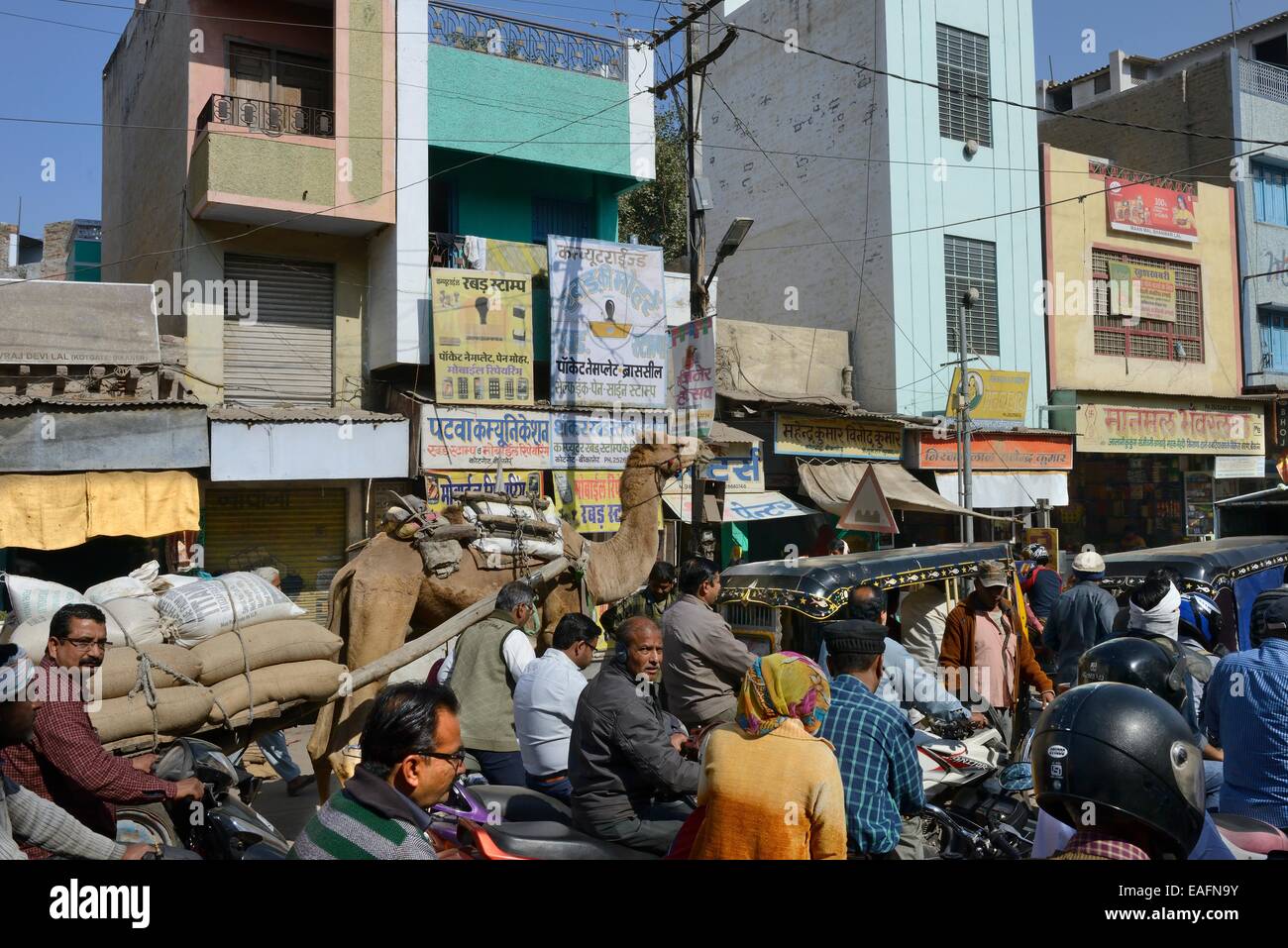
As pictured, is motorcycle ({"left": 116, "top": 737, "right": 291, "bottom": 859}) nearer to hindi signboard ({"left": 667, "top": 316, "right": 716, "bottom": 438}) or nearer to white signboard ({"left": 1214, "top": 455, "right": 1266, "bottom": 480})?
hindi signboard ({"left": 667, "top": 316, "right": 716, "bottom": 438})

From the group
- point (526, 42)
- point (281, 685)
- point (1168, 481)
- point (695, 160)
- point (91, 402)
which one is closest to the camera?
point (281, 685)

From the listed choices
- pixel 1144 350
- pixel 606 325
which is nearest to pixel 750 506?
pixel 606 325

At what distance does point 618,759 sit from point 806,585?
2972 millimetres

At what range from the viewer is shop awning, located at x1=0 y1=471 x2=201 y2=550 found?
1207 centimetres

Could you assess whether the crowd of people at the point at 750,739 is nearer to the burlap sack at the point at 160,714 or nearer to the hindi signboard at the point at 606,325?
the burlap sack at the point at 160,714

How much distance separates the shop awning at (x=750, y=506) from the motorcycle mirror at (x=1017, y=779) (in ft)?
35.2

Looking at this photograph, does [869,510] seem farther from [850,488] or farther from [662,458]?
[850,488]

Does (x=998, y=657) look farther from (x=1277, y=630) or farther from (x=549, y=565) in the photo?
(x=549, y=565)

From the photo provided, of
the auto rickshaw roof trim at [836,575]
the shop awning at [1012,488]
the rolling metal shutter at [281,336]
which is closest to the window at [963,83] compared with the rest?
the shop awning at [1012,488]

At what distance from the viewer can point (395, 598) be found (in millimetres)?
8258

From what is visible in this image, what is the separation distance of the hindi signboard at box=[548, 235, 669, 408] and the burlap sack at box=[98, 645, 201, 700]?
10.8m

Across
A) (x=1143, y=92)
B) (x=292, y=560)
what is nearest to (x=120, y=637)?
(x=292, y=560)
